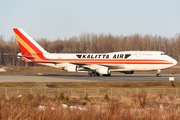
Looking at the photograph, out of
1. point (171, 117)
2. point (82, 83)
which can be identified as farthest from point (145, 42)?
point (171, 117)

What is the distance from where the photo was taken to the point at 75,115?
1192 centimetres

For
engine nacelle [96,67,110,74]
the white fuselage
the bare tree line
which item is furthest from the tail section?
the bare tree line

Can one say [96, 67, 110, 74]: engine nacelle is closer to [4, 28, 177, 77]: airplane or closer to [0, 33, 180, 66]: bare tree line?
[4, 28, 177, 77]: airplane

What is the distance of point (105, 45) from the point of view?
431 ft

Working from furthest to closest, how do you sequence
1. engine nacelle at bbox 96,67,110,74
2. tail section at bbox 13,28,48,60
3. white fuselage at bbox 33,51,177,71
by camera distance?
tail section at bbox 13,28,48,60 < white fuselage at bbox 33,51,177,71 < engine nacelle at bbox 96,67,110,74

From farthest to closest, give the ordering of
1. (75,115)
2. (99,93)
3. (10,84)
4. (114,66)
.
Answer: (114,66) → (10,84) → (99,93) → (75,115)

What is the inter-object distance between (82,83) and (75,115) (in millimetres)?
25378

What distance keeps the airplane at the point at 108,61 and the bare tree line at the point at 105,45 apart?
7357cm

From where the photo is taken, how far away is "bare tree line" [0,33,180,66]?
12538 cm

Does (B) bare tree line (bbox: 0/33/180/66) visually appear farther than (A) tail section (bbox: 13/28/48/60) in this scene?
Yes

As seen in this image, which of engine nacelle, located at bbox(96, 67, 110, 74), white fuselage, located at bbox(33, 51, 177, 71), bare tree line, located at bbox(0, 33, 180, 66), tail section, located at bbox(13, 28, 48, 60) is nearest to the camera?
engine nacelle, located at bbox(96, 67, 110, 74)

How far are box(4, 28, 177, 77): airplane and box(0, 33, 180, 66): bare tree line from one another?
73.6 meters

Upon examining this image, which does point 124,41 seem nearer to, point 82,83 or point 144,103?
point 82,83

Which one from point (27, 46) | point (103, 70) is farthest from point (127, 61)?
point (27, 46)
